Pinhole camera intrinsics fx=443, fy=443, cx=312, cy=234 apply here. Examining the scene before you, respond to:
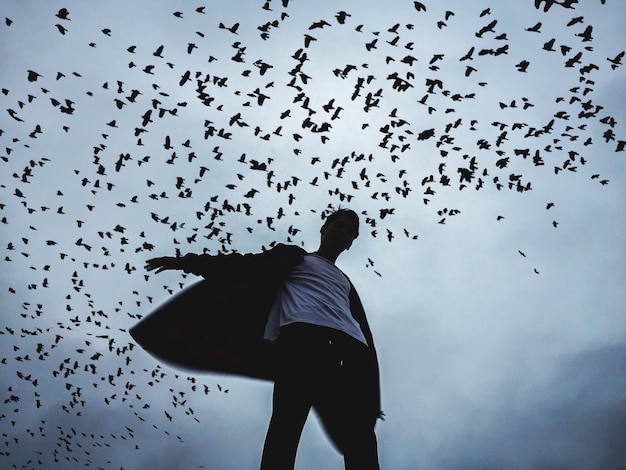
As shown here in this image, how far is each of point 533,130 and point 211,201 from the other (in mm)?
9547

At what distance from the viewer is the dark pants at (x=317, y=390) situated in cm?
269

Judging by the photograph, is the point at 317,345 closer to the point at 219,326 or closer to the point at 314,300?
the point at 314,300

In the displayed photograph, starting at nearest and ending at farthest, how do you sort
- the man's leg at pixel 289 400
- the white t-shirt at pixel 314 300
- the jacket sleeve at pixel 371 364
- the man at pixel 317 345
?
1. the man's leg at pixel 289 400
2. the man at pixel 317 345
3. the white t-shirt at pixel 314 300
4. the jacket sleeve at pixel 371 364

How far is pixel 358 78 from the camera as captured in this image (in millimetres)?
10828

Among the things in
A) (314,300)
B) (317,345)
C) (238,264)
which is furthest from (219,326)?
(317,345)

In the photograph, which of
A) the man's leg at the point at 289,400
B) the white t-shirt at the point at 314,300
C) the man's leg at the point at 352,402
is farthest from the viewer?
the white t-shirt at the point at 314,300

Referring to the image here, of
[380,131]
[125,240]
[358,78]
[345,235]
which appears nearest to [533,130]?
[380,131]

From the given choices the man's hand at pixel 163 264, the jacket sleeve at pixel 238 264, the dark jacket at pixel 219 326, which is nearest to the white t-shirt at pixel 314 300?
the jacket sleeve at pixel 238 264

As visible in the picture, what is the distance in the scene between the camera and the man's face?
4.07 m

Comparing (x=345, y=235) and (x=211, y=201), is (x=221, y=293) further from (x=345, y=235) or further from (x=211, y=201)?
(x=211, y=201)

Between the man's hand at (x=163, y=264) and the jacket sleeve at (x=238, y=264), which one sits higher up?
the jacket sleeve at (x=238, y=264)

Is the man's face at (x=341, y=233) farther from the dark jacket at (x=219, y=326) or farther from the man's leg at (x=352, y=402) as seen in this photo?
the man's leg at (x=352, y=402)

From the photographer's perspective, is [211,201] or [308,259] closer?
[308,259]

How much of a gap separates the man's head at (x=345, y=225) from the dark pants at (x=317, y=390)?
108cm
